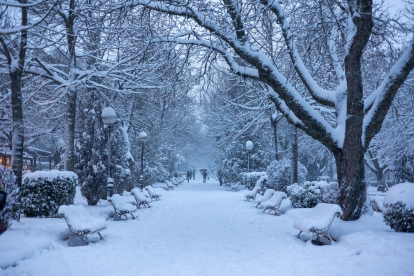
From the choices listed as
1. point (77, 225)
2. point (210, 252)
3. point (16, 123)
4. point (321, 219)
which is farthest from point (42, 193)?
point (321, 219)

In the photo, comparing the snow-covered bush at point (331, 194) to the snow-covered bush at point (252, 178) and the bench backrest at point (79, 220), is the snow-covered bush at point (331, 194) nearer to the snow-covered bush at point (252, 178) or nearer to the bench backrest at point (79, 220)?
the bench backrest at point (79, 220)

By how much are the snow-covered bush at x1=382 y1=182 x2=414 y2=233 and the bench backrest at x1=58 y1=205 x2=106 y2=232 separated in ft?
22.2

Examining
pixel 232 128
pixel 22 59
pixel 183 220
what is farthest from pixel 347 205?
pixel 232 128

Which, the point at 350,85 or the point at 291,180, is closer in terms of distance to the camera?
the point at 350,85

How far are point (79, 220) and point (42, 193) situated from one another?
12.3 ft

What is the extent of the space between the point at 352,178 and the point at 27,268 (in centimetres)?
788

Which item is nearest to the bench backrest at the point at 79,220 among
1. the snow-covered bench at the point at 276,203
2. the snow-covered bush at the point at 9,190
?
the snow-covered bush at the point at 9,190

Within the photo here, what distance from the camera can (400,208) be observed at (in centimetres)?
739

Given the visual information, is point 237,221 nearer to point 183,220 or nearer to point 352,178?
point 183,220

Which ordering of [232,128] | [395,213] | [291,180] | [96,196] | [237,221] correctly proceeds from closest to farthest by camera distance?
[395,213], [237,221], [96,196], [291,180], [232,128]

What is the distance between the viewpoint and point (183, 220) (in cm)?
1162

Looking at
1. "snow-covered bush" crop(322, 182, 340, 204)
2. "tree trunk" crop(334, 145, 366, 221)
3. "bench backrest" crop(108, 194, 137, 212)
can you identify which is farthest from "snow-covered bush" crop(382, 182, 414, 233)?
"bench backrest" crop(108, 194, 137, 212)

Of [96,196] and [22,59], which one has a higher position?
[22,59]

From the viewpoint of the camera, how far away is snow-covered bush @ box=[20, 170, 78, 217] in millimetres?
10578
